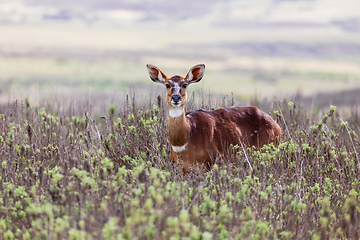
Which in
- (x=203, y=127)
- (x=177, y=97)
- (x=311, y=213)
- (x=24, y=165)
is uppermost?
(x=177, y=97)

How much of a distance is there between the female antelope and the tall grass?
0.81 feet

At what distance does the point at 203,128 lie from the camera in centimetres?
484

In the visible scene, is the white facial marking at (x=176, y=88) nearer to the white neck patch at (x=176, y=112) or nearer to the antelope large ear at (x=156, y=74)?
the white neck patch at (x=176, y=112)

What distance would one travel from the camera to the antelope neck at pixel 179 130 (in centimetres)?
457

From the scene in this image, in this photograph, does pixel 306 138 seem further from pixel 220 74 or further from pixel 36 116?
pixel 220 74

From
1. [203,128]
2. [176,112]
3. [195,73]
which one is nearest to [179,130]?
[176,112]

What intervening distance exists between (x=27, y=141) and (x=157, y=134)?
1.54 m

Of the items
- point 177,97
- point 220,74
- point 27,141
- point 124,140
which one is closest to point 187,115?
point 177,97

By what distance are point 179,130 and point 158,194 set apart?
1.79m

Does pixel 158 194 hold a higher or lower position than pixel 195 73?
lower

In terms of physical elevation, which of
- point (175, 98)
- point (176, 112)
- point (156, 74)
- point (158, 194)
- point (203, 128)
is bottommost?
point (158, 194)

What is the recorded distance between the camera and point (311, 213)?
3.79m

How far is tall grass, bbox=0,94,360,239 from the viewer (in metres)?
2.98

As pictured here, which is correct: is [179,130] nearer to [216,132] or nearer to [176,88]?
[176,88]
